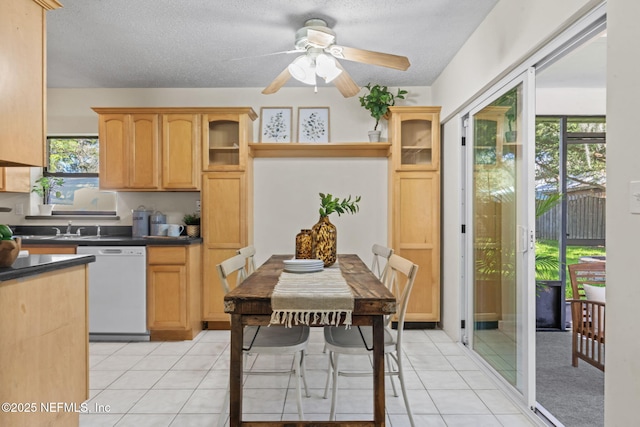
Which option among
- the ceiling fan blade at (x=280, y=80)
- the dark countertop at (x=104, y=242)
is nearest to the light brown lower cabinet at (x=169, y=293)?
the dark countertop at (x=104, y=242)

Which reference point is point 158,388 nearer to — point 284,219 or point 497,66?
point 284,219

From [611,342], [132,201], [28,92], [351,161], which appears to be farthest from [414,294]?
[28,92]

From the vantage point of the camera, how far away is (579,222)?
4.15 metres

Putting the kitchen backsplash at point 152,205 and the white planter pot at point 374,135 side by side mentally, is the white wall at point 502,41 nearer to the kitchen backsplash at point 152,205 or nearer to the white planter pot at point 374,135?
the white planter pot at point 374,135

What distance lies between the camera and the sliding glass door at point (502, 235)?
91.0 inches

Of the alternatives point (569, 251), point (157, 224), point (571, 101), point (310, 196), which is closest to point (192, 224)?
point (157, 224)

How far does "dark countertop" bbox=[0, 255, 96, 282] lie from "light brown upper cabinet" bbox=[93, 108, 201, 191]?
1.92 metres

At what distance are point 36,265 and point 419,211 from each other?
124 inches

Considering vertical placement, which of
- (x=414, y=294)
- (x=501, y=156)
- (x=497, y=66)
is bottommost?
(x=414, y=294)

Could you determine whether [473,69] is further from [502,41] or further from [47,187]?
[47,187]

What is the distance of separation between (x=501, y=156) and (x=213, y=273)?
2.77 meters

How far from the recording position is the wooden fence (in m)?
4.11

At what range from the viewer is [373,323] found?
5.96 feet

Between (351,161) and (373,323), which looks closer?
(373,323)
